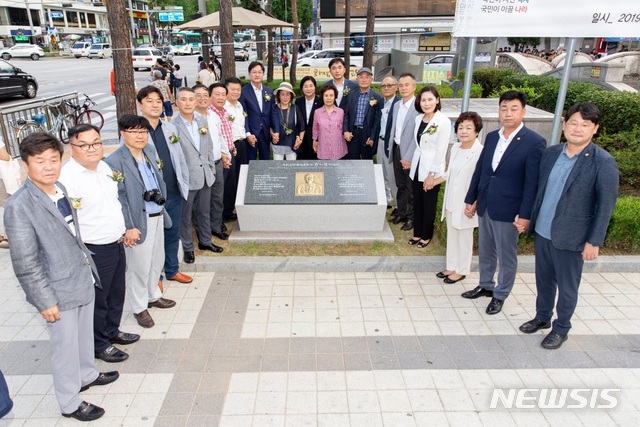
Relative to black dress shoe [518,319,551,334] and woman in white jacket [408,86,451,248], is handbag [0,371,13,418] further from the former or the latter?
woman in white jacket [408,86,451,248]

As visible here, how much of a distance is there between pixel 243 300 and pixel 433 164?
8.89ft

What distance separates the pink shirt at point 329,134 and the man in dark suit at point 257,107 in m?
0.61

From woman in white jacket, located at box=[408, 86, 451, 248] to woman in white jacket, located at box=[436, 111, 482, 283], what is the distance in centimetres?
23

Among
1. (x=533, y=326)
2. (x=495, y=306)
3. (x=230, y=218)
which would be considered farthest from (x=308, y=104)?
(x=533, y=326)

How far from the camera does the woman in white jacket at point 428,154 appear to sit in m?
5.41

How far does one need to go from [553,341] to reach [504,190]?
1428 mm

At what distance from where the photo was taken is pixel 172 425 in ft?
10.8

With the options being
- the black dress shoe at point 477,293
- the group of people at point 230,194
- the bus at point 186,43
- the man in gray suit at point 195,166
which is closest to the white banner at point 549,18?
the group of people at point 230,194

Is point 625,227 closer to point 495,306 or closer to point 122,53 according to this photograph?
point 495,306

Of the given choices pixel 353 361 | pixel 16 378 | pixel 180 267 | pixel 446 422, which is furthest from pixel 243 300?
pixel 446 422

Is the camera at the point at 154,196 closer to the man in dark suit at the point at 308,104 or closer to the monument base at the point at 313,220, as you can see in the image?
the monument base at the point at 313,220

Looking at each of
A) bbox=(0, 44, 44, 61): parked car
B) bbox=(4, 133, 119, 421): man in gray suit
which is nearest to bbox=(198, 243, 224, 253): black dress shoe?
bbox=(4, 133, 119, 421): man in gray suit

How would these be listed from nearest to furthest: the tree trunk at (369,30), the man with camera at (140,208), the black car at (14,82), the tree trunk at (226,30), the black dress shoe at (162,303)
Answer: the man with camera at (140,208)
the black dress shoe at (162,303)
the tree trunk at (226,30)
the tree trunk at (369,30)
the black car at (14,82)

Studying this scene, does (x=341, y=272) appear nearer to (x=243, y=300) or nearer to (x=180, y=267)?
(x=243, y=300)
